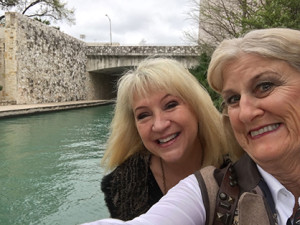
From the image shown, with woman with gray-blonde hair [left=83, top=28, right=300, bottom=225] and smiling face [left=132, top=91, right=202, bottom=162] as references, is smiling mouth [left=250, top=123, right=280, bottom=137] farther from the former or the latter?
smiling face [left=132, top=91, right=202, bottom=162]

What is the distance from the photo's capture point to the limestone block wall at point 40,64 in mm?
15414

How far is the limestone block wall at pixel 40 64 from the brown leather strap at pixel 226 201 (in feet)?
52.1

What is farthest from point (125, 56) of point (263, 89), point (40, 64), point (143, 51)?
point (263, 89)

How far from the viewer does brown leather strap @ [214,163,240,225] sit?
1.10 m

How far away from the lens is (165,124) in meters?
1.82

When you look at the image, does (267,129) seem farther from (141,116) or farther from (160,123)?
(141,116)

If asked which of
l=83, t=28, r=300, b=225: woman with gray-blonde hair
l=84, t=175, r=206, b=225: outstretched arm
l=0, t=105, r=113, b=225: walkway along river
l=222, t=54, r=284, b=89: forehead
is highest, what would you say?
l=222, t=54, r=284, b=89: forehead

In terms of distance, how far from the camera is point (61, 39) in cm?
2005

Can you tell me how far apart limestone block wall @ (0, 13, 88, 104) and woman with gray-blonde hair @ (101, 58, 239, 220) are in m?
14.9

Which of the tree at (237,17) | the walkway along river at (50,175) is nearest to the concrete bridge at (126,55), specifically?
the tree at (237,17)

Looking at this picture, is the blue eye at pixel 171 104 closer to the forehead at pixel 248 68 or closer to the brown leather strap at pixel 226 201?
the forehead at pixel 248 68

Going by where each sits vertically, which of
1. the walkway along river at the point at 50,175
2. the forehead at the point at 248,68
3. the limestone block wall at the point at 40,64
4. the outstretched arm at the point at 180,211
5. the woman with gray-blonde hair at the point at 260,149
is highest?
the limestone block wall at the point at 40,64

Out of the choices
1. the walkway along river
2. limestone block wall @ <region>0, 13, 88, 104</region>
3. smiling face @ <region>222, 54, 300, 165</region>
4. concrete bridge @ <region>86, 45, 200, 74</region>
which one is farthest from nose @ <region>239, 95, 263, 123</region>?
concrete bridge @ <region>86, 45, 200, 74</region>

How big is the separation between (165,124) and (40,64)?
17261mm
